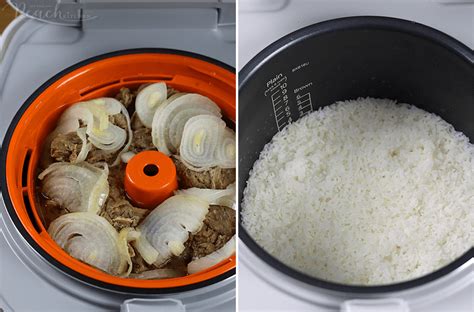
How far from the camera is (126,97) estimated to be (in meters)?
1.11

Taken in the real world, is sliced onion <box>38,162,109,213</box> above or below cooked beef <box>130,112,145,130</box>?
below

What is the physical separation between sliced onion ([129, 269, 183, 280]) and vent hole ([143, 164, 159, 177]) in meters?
0.14

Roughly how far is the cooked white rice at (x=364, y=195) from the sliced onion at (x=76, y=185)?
24 centimetres

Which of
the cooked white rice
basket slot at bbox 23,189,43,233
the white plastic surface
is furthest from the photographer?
the cooked white rice

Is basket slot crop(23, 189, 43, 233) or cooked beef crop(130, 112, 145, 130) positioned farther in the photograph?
cooked beef crop(130, 112, 145, 130)

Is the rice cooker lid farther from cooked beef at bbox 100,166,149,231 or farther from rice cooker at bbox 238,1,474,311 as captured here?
cooked beef at bbox 100,166,149,231

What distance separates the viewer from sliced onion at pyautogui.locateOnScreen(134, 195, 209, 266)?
98cm

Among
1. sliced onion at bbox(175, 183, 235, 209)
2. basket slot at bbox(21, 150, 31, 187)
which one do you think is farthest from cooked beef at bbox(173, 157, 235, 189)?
basket slot at bbox(21, 150, 31, 187)

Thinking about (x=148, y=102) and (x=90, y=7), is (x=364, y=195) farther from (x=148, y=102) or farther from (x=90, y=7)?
(x=90, y=7)

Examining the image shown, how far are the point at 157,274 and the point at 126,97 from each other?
298 millimetres

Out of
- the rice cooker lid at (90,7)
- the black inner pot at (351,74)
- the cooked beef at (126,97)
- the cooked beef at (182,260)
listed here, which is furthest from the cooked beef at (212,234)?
the rice cooker lid at (90,7)

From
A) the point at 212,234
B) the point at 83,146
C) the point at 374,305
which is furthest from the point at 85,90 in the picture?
the point at 374,305

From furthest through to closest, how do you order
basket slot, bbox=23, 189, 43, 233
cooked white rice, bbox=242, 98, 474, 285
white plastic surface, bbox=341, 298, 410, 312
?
1. cooked white rice, bbox=242, 98, 474, 285
2. basket slot, bbox=23, 189, 43, 233
3. white plastic surface, bbox=341, 298, 410, 312

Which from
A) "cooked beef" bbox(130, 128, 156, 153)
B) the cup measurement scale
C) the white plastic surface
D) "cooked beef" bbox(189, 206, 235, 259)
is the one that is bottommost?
the white plastic surface
